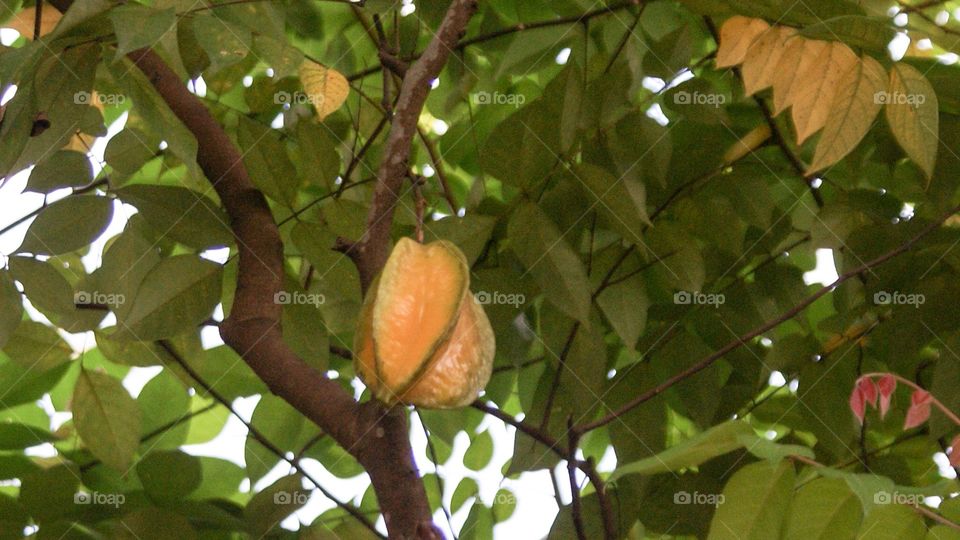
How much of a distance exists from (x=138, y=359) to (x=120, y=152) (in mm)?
368

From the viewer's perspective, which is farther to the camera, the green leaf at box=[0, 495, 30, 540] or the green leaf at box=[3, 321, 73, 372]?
the green leaf at box=[3, 321, 73, 372]

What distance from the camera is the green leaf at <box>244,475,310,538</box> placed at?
158 centimetres

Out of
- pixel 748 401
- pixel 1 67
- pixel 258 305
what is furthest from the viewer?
pixel 748 401

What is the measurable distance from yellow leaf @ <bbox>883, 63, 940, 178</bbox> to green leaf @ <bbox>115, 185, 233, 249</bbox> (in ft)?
3.13

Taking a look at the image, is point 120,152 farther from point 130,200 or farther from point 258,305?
point 258,305

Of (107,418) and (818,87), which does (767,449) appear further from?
(107,418)

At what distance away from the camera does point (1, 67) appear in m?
1.29

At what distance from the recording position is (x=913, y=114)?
140 centimetres

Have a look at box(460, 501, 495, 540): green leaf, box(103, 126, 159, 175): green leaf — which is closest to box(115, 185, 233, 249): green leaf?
box(103, 126, 159, 175): green leaf

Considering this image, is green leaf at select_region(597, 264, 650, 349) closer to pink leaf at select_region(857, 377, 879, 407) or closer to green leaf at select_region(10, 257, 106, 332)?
pink leaf at select_region(857, 377, 879, 407)

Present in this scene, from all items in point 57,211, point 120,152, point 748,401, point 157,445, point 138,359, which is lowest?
point 748,401

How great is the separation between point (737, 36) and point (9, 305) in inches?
43.4

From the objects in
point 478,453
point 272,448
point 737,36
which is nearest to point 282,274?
point 272,448

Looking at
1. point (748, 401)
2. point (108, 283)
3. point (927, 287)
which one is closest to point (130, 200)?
point (108, 283)
